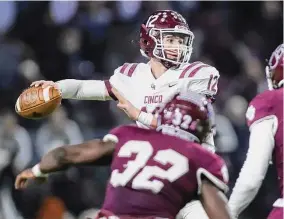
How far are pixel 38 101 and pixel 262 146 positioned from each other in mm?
1775

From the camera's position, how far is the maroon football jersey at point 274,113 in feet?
13.9

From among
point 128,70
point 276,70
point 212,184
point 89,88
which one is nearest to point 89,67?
point 89,88

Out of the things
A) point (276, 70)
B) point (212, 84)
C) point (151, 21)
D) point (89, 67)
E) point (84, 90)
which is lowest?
point (89, 67)

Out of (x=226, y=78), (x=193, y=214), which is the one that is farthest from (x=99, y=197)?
(x=193, y=214)

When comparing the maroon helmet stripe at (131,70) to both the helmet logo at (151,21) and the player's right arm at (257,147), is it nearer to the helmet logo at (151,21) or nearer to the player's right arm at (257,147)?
the helmet logo at (151,21)

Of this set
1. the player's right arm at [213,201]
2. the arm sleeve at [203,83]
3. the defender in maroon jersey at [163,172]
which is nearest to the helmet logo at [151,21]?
the arm sleeve at [203,83]

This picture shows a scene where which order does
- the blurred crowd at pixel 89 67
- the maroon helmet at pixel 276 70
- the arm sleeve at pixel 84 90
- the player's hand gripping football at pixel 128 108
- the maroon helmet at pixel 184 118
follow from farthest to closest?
the blurred crowd at pixel 89 67
the arm sleeve at pixel 84 90
the player's hand gripping football at pixel 128 108
the maroon helmet at pixel 276 70
the maroon helmet at pixel 184 118

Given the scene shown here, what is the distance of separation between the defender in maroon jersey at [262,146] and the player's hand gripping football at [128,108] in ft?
3.31

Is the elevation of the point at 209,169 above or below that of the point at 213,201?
above

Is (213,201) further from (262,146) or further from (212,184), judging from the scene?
(262,146)

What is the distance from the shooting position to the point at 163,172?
3814mm

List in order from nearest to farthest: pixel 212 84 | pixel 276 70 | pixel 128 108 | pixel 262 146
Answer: pixel 262 146 → pixel 276 70 → pixel 128 108 → pixel 212 84

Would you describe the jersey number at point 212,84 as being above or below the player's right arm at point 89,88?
above

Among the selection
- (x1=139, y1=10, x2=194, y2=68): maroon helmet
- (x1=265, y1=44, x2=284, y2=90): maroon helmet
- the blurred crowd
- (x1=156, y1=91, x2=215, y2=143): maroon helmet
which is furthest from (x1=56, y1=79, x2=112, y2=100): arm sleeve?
the blurred crowd
